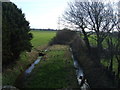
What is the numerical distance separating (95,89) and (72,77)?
4088 mm

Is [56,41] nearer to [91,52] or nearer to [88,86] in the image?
A: [91,52]

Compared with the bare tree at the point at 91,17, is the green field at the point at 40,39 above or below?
below

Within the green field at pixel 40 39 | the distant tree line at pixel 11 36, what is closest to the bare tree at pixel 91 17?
the distant tree line at pixel 11 36

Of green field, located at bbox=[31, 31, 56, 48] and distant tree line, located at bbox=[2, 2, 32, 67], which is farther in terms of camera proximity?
green field, located at bbox=[31, 31, 56, 48]

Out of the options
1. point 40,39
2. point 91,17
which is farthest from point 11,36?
point 40,39

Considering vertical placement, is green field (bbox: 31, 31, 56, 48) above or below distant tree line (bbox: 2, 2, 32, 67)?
below

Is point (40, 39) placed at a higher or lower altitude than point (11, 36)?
lower

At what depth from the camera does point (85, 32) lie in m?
24.0

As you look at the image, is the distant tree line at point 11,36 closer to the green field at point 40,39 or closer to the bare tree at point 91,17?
the bare tree at point 91,17

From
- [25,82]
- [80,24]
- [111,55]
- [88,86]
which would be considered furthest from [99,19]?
[25,82]

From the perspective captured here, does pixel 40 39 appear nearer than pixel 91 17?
No

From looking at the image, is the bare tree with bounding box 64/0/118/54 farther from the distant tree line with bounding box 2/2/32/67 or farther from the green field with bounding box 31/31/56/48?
the green field with bounding box 31/31/56/48

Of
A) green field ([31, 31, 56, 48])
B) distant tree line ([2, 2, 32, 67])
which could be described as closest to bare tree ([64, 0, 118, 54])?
distant tree line ([2, 2, 32, 67])

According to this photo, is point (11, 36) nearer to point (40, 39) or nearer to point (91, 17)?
point (91, 17)
